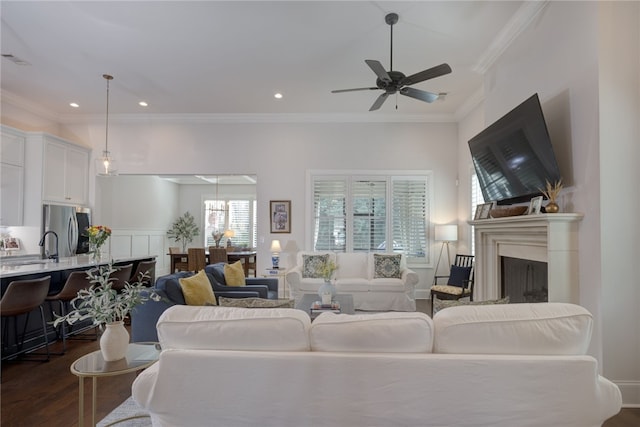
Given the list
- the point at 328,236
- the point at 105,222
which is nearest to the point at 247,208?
the point at 105,222

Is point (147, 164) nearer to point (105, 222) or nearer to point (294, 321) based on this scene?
point (105, 222)

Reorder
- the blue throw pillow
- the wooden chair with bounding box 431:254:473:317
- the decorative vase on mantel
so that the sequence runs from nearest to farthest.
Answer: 1. the decorative vase on mantel
2. the wooden chair with bounding box 431:254:473:317
3. the blue throw pillow

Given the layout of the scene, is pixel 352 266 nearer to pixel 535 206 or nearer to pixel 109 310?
pixel 535 206

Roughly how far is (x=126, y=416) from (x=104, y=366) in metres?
0.73

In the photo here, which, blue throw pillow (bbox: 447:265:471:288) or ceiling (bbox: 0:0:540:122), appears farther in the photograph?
blue throw pillow (bbox: 447:265:471:288)

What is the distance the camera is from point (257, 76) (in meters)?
4.79

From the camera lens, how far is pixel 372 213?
6465mm

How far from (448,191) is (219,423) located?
579 cm

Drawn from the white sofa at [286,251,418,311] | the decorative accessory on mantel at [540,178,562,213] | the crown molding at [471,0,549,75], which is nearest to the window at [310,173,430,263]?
the white sofa at [286,251,418,311]

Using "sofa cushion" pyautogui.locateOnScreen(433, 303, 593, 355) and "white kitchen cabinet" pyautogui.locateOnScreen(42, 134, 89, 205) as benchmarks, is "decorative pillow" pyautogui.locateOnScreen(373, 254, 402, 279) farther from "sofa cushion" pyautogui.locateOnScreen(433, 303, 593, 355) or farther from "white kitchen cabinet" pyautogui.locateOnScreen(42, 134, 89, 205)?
"white kitchen cabinet" pyautogui.locateOnScreen(42, 134, 89, 205)

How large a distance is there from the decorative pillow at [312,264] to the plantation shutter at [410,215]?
1.50 m

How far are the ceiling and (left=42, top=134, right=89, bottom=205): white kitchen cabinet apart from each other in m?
0.80

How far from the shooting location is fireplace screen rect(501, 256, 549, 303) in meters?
3.31

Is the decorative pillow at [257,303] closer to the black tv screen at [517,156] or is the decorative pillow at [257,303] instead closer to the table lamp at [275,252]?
the black tv screen at [517,156]
